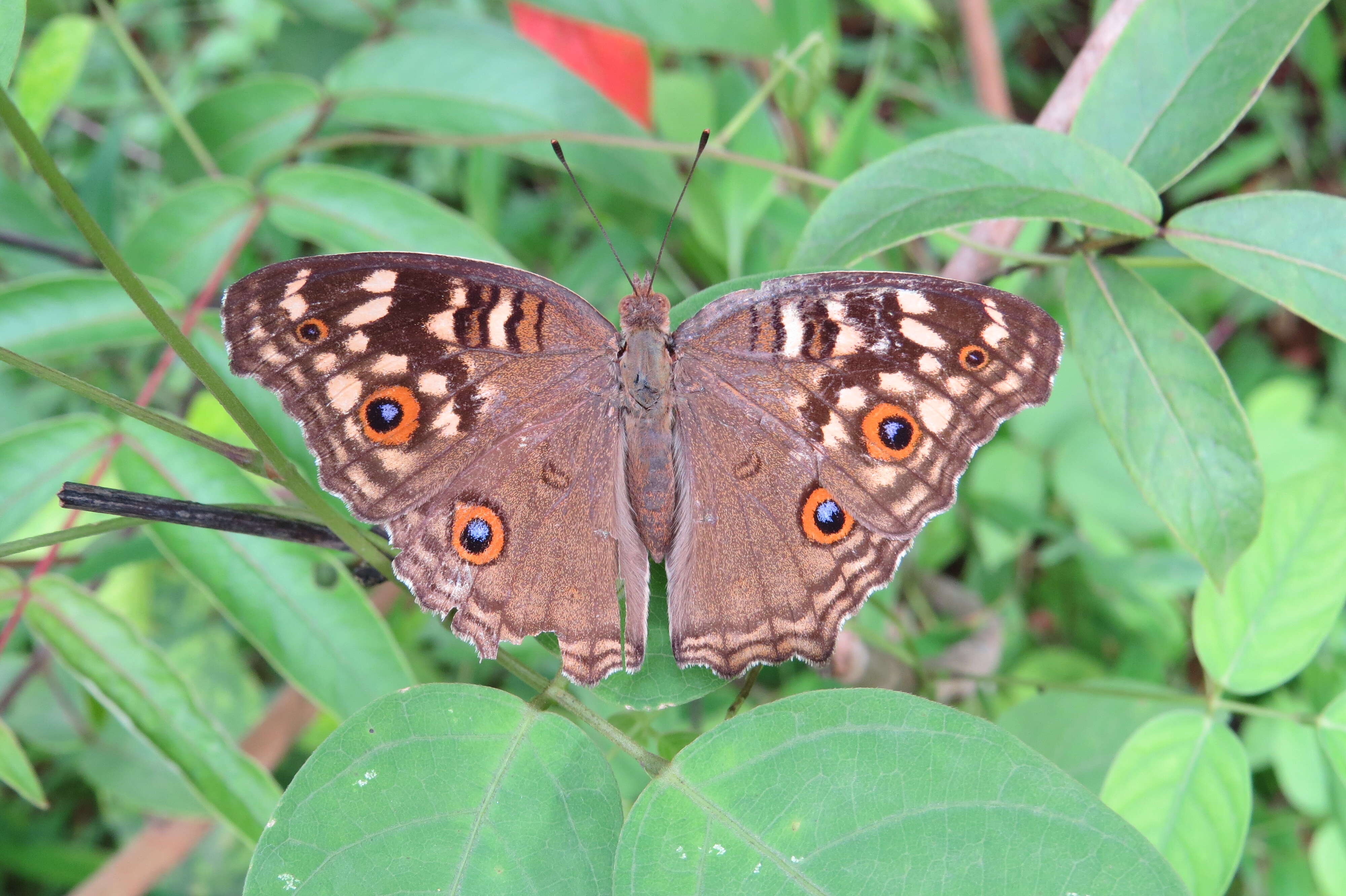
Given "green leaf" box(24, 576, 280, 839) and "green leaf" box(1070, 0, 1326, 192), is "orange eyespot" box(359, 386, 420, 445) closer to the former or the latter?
"green leaf" box(24, 576, 280, 839)

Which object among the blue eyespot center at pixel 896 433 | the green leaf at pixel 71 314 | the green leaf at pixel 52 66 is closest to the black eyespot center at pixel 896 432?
the blue eyespot center at pixel 896 433

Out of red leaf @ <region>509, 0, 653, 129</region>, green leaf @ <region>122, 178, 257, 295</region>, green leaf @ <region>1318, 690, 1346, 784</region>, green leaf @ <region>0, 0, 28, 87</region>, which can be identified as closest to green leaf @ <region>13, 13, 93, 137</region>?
green leaf @ <region>122, 178, 257, 295</region>

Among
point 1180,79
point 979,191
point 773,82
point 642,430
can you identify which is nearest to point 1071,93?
point 1180,79

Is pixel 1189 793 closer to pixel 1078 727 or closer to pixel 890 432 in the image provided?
pixel 1078 727

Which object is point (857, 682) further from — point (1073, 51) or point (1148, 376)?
point (1073, 51)

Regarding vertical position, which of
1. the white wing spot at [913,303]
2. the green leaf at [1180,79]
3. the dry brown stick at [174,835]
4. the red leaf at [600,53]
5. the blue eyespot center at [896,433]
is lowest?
the dry brown stick at [174,835]

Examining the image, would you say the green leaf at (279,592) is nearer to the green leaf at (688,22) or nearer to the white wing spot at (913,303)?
the white wing spot at (913,303)
